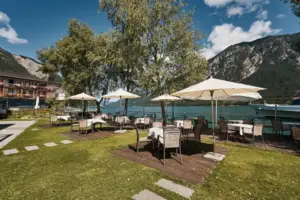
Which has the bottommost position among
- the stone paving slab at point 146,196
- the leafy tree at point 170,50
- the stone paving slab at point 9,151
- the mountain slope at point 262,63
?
the stone paving slab at point 146,196

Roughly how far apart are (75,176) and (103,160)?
3.50 ft

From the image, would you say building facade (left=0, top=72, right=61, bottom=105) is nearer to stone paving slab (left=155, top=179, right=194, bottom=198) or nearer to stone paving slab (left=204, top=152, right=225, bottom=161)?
stone paving slab (left=204, top=152, right=225, bottom=161)

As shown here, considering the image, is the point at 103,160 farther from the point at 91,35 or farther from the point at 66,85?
the point at 91,35

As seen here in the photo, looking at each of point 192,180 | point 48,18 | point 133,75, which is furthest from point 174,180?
point 48,18

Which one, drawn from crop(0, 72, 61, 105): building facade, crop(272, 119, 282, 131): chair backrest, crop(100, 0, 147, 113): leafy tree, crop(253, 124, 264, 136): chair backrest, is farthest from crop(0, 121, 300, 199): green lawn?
crop(0, 72, 61, 105): building facade

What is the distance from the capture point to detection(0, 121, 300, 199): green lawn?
9.37 feet

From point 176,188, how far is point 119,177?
1.30 m

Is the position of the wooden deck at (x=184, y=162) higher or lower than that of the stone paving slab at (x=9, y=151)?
higher

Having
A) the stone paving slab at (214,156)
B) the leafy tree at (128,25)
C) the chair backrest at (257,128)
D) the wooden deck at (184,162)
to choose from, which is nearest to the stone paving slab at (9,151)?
the wooden deck at (184,162)

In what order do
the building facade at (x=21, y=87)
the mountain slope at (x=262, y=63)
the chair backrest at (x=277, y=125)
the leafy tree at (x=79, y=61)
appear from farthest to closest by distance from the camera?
1. the mountain slope at (x=262, y=63)
2. the building facade at (x=21, y=87)
3. the leafy tree at (x=79, y=61)
4. the chair backrest at (x=277, y=125)

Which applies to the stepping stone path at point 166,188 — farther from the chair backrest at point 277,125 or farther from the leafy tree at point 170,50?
the leafy tree at point 170,50

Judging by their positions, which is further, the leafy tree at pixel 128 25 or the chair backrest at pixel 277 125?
the leafy tree at pixel 128 25

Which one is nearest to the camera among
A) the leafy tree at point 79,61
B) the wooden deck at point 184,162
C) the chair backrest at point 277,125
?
the wooden deck at point 184,162

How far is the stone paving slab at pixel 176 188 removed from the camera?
2.85 m
